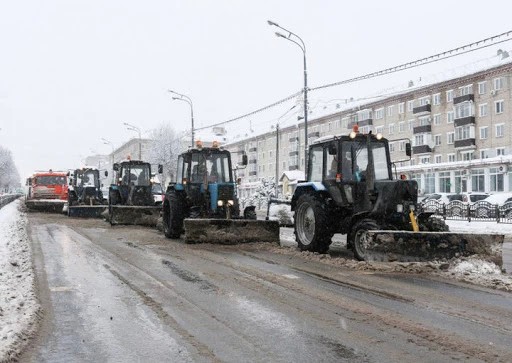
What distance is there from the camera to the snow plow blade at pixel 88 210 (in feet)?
74.2

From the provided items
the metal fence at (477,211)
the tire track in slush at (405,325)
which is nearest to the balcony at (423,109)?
the metal fence at (477,211)

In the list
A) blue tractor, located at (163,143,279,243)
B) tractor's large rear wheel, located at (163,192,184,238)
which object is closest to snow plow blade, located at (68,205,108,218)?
blue tractor, located at (163,143,279,243)

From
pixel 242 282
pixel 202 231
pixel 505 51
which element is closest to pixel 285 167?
pixel 505 51

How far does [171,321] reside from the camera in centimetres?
502

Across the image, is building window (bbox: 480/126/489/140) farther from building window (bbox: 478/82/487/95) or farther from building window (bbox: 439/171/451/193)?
building window (bbox: 439/171/451/193)

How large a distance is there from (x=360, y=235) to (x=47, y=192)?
23246 millimetres

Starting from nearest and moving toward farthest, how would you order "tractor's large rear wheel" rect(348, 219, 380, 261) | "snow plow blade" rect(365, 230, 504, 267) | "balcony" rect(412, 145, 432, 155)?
"snow plow blade" rect(365, 230, 504, 267)
"tractor's large rear wheel" rect(348, 219, 380, 261)
"balcony" rect(412, 145, 432, 155)

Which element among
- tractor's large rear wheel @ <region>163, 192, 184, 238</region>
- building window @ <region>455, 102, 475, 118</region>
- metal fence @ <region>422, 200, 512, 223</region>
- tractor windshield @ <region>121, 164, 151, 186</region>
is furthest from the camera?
building window @ <region>455, 102, 475, 118</region>

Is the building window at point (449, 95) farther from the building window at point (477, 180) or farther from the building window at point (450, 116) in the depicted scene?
the building window at point (477, 180)

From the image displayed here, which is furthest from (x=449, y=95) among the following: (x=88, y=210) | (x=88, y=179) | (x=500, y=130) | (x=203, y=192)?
(x=203, y=192)

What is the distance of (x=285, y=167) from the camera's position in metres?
75.5

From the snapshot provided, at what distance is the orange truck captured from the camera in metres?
28.0

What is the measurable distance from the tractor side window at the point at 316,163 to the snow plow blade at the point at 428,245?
248 centimetres

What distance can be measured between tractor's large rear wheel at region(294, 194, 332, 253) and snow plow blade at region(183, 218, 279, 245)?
1.29 m
